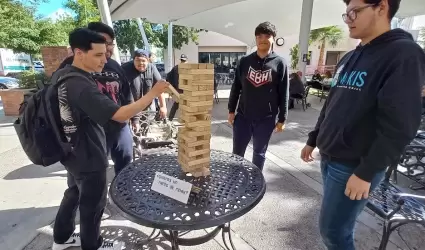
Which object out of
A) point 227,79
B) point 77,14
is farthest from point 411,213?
point 227,79

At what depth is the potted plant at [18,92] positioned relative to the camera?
5645 millimetres

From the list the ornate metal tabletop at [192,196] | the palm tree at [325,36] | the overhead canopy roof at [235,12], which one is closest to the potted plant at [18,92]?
the overhead canopy roof at [235,12]

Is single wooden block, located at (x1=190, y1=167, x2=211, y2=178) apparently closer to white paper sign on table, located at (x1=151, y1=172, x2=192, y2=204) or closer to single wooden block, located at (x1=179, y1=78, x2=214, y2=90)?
white paper sign on table, located at (x1=151, y1=172, x2=192, y2=204)

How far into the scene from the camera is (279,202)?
8.70ft

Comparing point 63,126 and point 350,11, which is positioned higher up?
point 350,11

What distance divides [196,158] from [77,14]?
13340 mm

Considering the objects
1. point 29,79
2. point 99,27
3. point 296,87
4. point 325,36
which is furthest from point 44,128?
point 325,36

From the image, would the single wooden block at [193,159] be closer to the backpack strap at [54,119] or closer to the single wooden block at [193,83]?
the single wooden block at [193,83]

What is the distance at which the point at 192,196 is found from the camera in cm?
139

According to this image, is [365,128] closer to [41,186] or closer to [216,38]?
[41,186]

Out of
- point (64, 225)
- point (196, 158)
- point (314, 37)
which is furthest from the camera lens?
point (314, 37)

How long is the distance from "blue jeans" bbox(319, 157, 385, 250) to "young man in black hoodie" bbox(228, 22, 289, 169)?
114 cm

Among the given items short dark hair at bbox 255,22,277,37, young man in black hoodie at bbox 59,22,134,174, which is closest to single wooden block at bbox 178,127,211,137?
young man in black hoodie at bbox 59,22,134,174

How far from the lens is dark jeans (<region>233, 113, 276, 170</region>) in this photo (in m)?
2.49
